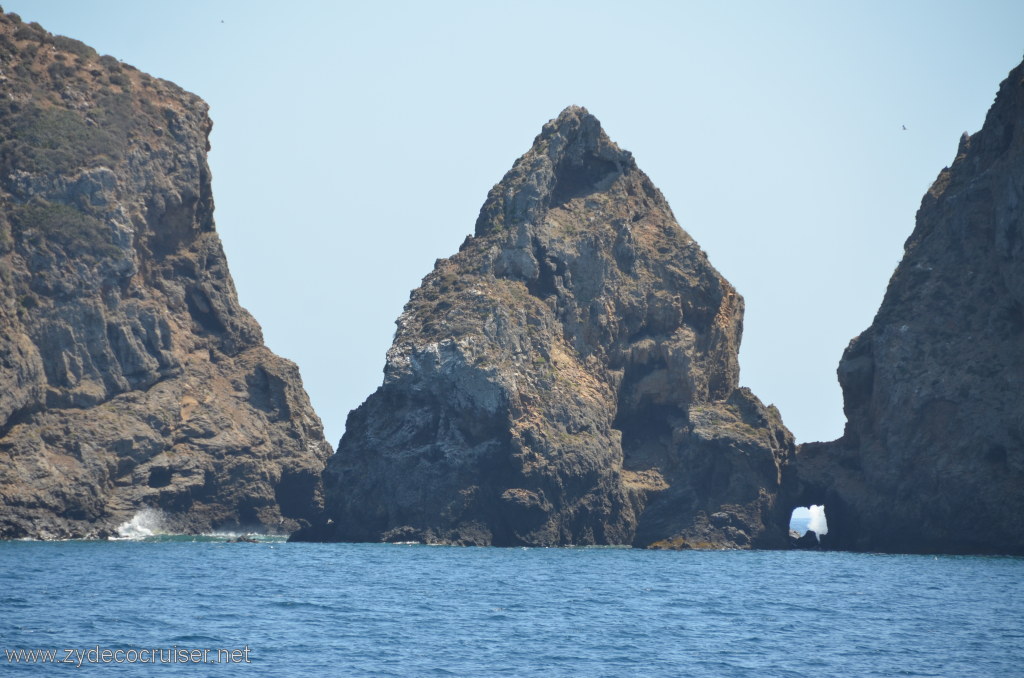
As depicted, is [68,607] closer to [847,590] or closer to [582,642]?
[582,642]

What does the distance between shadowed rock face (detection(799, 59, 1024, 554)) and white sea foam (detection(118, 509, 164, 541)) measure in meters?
50.7

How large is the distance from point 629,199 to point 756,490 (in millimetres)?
34139

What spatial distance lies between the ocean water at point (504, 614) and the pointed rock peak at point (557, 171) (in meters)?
38.9

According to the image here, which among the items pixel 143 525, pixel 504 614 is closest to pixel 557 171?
pixel 143 525

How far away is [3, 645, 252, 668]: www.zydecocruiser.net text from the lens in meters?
48.5

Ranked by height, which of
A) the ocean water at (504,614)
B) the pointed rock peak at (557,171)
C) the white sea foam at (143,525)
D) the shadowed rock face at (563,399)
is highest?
the pointed rock peak at (557,171)

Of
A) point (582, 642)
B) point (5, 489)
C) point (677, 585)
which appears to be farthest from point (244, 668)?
point (5, 489)

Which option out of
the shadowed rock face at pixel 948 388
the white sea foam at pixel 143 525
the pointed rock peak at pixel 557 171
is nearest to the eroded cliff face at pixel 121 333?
the white sea foam at pixel 143 525

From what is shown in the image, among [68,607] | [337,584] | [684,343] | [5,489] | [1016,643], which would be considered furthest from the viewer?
[684,343]

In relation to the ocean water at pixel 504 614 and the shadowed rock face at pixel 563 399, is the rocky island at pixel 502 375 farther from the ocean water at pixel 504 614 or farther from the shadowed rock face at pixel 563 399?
the ocean water at pixel 504 614

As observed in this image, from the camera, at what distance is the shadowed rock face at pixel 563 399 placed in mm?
113312

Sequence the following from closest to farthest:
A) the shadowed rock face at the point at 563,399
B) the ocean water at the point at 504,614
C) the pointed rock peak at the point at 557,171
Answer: the ocean water at the point at 504,614
the shadowed rock face at the point at 563,399
the pointed rock peak at the point at 557,171

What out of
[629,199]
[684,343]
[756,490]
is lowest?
[756,490]

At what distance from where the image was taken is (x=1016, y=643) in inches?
2228
